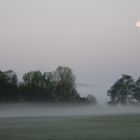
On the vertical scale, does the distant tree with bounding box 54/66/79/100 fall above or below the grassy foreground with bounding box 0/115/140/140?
above

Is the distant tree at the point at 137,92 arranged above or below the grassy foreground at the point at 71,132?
above

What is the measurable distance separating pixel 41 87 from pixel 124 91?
27.7 meters

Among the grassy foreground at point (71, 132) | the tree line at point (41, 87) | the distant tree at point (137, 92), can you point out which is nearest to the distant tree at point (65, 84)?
the tree line at point (41, 87)

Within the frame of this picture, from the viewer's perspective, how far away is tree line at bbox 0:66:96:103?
11088cm

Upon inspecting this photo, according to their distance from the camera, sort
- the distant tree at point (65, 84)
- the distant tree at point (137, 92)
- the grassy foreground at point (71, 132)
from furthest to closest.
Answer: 1. the distant tree at point (137, 92)
2. the distant tree at point (65, 84)
3. the grassy foreground at point (71, 132)

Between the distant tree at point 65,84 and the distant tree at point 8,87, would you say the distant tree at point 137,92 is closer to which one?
the distant tree at point 65,84

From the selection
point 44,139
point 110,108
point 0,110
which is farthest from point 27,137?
point 110,108

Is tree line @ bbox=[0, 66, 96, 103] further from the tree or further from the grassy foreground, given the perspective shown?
the grassy foreground

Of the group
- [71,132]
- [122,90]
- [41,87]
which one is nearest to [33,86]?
[41,87]

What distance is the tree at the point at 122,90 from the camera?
442ft

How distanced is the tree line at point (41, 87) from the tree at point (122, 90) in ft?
26.2

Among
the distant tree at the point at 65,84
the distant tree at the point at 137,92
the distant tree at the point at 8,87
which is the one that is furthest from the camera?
the distant tree at the point at 137,92

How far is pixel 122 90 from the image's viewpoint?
136 m

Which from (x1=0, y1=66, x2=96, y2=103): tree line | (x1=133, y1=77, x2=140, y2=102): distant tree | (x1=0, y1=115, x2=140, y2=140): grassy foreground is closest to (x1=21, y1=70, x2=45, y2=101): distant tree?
(x1=0, y1=66, x2=96, y2=103): tree line
